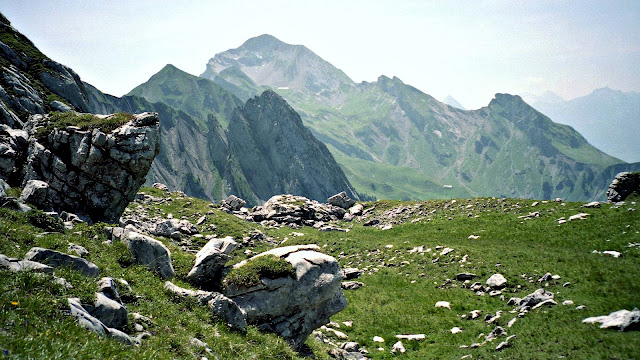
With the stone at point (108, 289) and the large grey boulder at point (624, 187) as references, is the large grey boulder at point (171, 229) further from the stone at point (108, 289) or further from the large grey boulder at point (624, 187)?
the large grey boulder at point (624, 187)

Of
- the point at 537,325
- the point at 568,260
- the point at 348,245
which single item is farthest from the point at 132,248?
the point at 348,245

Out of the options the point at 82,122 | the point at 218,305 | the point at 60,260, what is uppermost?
the point at 82,122

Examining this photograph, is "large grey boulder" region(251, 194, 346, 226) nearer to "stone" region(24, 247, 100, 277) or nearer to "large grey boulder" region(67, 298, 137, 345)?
"stone" region(24, 247, 100, 277)

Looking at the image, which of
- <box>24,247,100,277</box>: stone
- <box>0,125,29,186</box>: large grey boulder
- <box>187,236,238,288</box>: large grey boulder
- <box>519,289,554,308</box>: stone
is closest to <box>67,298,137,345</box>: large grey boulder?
<box>24,247,100,277</box>: stone

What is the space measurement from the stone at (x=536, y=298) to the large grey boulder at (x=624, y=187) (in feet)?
133

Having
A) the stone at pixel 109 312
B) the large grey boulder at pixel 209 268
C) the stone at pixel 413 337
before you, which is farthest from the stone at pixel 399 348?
the stone at pixel 109 312

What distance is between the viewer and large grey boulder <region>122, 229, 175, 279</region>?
619 inches

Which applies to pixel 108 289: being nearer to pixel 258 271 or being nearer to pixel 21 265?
pixel 21 265

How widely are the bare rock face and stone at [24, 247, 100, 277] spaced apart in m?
22.2

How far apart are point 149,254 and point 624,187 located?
66490mm

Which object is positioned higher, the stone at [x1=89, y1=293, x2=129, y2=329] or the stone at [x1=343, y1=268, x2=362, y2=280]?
the stone at [x1=89, y1=293, x2=129, y2=329]

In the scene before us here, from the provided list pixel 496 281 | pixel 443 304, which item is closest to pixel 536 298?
pixel 496 281

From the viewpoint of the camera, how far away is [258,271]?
17.3m

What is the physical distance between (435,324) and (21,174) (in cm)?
3732
